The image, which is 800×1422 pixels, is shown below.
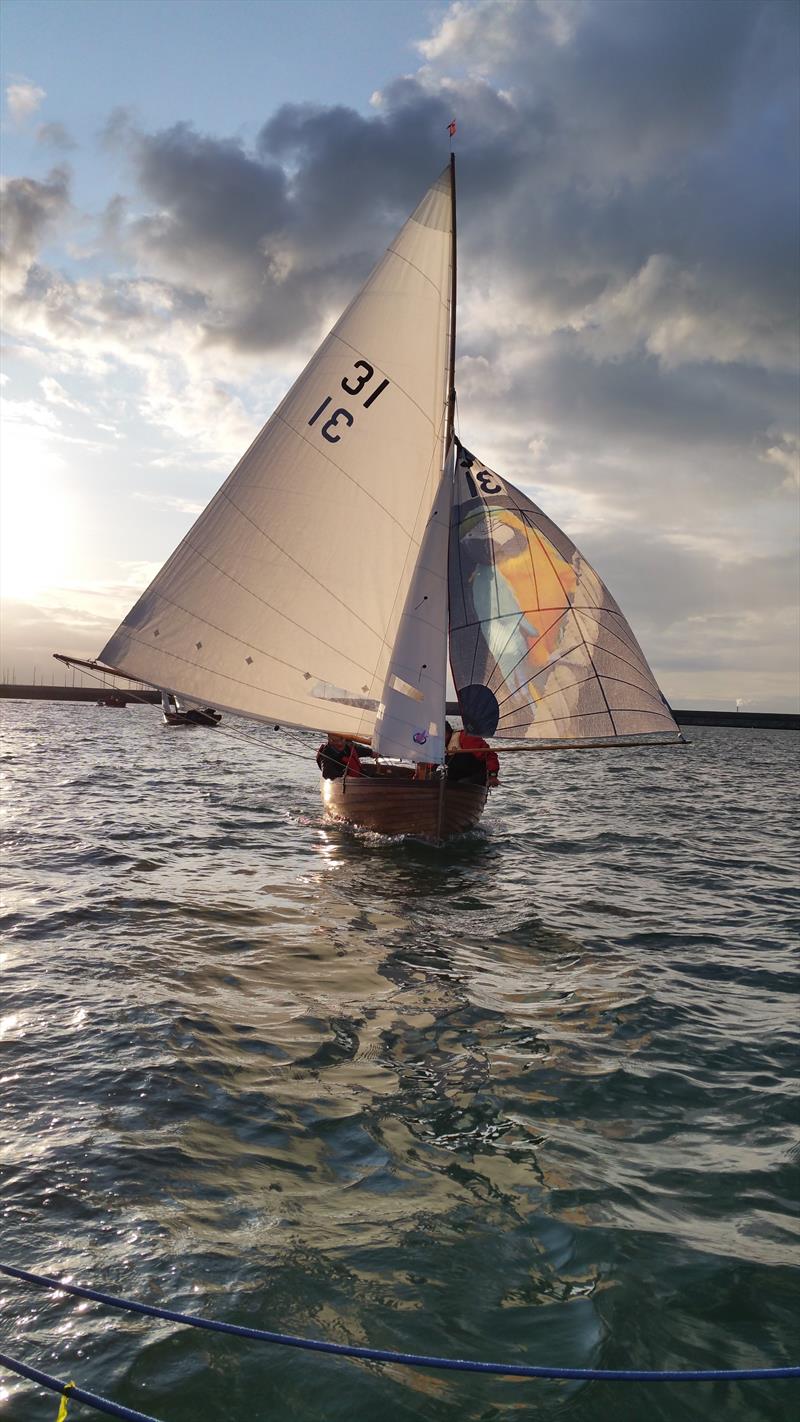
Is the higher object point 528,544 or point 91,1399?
point 528,544

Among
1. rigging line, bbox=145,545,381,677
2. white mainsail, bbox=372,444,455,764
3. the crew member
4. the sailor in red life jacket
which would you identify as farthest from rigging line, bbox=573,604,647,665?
the crew member

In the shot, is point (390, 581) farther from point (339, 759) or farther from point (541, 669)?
point (339, 759)

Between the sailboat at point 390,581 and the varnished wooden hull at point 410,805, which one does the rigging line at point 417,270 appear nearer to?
the sailboat at point 390,581

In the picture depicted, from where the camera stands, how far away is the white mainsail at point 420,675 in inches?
643

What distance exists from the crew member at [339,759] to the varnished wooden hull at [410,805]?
42cm

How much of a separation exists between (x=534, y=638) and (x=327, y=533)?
14.8ft

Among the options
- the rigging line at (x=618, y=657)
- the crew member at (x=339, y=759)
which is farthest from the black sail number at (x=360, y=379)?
the crew member at (x=339, y=759)

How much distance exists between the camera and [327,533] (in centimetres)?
1581

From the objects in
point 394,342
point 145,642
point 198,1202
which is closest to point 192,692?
point 145,642

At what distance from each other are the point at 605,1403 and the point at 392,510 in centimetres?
1479

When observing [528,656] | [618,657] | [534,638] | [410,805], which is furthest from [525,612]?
[410,805]

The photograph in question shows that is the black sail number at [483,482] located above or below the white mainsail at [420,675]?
above

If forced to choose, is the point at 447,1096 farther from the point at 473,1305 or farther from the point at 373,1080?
the point at 473,1305

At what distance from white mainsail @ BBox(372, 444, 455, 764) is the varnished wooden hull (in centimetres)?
208
